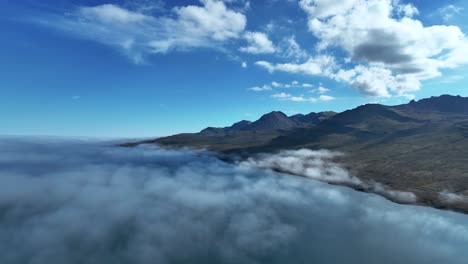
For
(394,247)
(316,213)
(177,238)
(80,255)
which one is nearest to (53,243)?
(80,255)

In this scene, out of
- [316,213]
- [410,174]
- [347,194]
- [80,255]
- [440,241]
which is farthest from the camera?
[410,174]

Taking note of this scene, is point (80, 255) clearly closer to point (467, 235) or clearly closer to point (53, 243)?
point (53, 243)

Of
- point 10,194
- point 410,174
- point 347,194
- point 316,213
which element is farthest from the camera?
point 410,174

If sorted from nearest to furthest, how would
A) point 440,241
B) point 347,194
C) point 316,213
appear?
point 440,241, point 316,213, point 347,194

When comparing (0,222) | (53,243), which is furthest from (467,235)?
(0,222)

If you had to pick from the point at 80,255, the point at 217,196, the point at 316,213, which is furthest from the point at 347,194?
the point at 80,255

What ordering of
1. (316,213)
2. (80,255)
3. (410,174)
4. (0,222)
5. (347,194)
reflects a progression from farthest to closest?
(410,174)
(347,194)
(316,213)
(0,222)
(80,255)

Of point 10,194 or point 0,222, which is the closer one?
point 0,222

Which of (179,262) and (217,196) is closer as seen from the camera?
(179,262)

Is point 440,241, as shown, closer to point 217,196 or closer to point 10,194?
point 217,196
